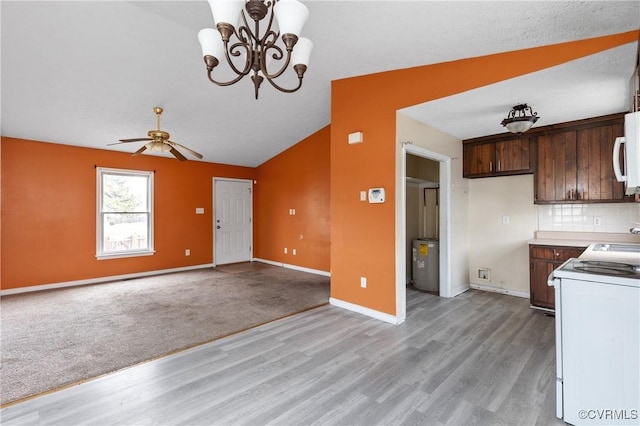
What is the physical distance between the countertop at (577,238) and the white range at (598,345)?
81.1 inches

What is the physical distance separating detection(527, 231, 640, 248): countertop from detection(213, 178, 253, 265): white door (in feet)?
19.6

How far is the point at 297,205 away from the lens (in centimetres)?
661

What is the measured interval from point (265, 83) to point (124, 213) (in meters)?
3.94

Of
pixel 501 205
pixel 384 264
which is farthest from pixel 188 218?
pixel 501 205

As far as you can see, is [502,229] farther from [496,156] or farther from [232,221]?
[232,221]

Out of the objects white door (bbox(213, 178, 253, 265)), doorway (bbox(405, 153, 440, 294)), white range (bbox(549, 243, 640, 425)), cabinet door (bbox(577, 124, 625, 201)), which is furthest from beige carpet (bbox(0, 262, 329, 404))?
cabinet door (bbox(577, 124, 625, 201))

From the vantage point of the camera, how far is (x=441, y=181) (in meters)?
4.39

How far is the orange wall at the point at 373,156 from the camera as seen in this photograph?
9.49ft

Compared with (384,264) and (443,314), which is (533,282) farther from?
(384,264)

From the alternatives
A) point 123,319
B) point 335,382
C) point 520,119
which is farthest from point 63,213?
point 520,119

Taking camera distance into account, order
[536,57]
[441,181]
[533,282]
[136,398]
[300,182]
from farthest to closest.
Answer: [300,182] < [441,181] < [533,282] < [536,57] < [136,398]

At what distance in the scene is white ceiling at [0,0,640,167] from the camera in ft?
7.19

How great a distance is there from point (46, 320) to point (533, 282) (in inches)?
240

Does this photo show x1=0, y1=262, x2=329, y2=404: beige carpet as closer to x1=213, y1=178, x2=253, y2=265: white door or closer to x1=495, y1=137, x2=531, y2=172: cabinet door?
x1=213, y1=178, x2=253, y2=265: white door
